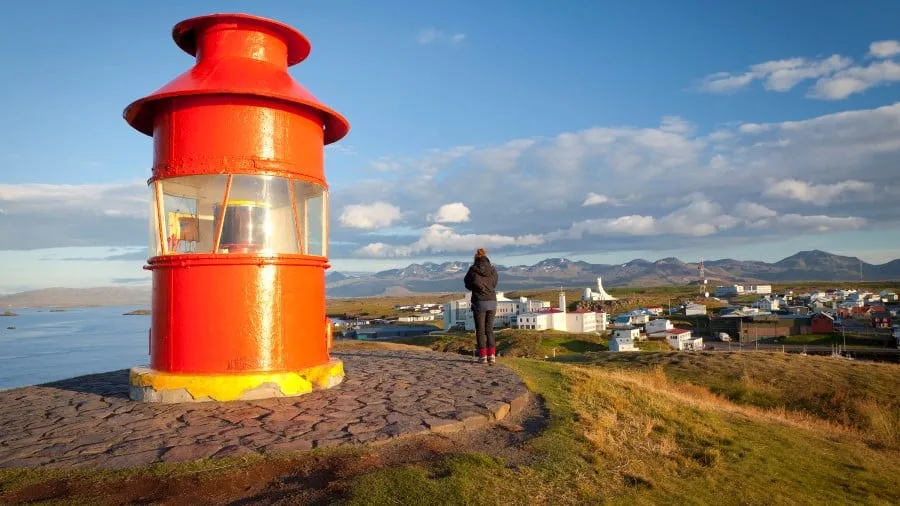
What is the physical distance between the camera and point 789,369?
18.0m

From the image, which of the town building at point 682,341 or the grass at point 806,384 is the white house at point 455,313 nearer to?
the town building at point 682,341

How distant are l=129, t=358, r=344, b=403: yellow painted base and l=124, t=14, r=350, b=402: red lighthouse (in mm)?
14

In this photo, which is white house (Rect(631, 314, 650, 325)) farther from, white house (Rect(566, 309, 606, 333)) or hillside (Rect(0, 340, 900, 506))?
hillside (Rect(0, 340, 900, 506))

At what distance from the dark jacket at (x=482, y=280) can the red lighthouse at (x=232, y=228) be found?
3225 mm

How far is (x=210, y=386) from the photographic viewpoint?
779 centimetres

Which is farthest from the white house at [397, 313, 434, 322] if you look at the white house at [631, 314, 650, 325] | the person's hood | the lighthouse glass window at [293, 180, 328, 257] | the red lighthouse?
the red lighthouse

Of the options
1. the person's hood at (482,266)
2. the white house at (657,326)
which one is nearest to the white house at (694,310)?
the white house at (657,326)

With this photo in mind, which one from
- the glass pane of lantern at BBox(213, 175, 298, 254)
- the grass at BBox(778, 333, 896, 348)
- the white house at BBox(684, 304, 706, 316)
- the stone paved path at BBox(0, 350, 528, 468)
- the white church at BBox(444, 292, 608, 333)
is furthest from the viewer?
the white house at BBox(684, 304, 706, 316)

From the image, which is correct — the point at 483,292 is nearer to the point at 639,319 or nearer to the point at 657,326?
the point at 657,326

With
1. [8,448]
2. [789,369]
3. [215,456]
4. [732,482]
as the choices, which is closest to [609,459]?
[732,482]

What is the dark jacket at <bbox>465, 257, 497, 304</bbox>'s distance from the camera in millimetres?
11172

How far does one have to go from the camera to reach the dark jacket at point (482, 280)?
11.2 m

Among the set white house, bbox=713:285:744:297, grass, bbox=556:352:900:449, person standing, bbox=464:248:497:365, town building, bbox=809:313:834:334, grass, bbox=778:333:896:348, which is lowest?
grass, bbox=778:333:896:348

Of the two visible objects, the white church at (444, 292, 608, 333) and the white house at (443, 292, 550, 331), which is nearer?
the white church at (444, 292, 608, 333)
